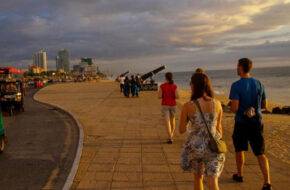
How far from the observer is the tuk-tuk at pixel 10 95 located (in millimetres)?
13930

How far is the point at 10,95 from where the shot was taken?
46.3 feet

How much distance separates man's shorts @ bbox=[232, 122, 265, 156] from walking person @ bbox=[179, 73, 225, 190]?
1.05 metres

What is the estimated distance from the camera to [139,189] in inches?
166

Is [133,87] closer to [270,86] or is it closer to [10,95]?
[10,95]

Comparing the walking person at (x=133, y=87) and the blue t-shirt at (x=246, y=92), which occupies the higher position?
the blue t-shirt at (x=246, y=92)

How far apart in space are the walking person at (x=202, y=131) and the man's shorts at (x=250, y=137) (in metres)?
1.05

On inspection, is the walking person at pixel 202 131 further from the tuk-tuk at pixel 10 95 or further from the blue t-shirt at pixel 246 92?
the tuk-tuk at pixel 10 95

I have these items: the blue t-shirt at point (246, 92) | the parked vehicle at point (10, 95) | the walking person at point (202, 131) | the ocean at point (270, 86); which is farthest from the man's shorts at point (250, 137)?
the ocean at point (270, 86)

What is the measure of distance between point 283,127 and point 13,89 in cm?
1256

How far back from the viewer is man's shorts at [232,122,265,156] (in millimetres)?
3977

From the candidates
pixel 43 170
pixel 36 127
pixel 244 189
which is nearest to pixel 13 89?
pixel 36 127

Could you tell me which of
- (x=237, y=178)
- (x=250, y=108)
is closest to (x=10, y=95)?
(x=237, y=178)

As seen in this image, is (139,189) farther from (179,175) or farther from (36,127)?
(36,127)

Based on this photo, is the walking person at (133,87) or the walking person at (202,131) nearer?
the walking person at (202,131)
